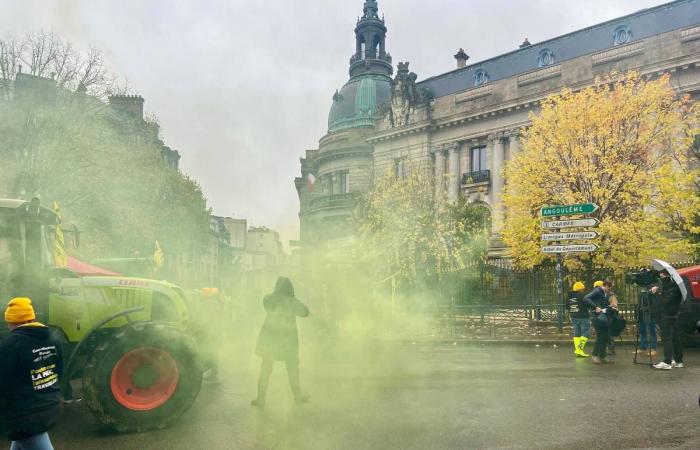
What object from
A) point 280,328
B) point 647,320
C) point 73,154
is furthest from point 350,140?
point 280,328

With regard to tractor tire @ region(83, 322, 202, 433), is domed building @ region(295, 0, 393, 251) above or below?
above

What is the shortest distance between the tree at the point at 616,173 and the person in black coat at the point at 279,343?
1525cm

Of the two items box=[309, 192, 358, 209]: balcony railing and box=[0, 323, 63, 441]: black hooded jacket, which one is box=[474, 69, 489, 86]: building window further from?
box=[0, 323, 63, 441]: black hooded jacket

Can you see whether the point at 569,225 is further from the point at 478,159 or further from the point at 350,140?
the point at 350,140

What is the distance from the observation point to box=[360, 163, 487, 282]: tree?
931 inches

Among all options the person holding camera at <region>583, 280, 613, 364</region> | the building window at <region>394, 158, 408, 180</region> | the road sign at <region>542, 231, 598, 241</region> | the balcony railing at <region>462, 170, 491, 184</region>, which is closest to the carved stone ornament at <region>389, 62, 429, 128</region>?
the building window at <region>394, 158, 408, 180</region>

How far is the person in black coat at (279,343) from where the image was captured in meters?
7.16

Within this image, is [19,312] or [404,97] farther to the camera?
[404,97]

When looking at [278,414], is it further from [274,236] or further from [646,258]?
[274,236]

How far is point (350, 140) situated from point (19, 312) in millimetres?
43478

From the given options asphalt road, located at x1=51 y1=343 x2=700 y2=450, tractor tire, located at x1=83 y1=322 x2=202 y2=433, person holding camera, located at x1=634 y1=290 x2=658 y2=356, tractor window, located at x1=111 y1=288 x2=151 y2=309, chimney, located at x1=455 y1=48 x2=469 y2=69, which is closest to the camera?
asphalt road, located at x1=51 y1=343 x2=700 y2=450

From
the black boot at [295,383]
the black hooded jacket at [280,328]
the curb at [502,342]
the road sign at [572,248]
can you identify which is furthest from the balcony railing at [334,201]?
the black boot at [295,383]

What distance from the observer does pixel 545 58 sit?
35.3 m

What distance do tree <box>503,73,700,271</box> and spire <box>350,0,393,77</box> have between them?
35.0m
